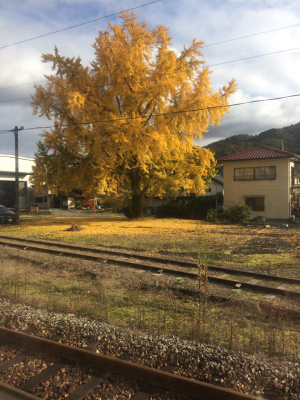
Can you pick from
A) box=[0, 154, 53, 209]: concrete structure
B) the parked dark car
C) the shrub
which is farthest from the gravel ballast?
box=[0, 154, 53, 209]: concrete structure

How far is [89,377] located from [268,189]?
2608cm

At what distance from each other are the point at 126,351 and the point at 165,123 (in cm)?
1910

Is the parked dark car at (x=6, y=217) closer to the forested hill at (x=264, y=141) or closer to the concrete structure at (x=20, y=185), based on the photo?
the concrete structure at (x=20, y=185)

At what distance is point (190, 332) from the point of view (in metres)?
4.85

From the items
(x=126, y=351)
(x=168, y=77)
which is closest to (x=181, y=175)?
(x=168, y=77)

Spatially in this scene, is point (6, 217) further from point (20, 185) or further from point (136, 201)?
point (20, 185)

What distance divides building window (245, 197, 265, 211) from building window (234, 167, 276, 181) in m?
1.82

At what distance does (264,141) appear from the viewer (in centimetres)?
5659

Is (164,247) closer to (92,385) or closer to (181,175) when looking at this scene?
(92,385)

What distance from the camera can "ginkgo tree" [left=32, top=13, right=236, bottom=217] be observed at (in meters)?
20.7

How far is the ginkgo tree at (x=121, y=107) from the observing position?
2072cm

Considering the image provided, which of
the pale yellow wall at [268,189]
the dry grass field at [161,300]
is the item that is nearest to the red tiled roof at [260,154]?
the pale yellow wall at [268,189]

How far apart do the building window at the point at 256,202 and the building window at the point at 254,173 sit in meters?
1.82

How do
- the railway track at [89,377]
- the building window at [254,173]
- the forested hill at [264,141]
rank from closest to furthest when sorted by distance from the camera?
the railway track at [89,377], the building window at [254,173], the forested hill at [264,141]
